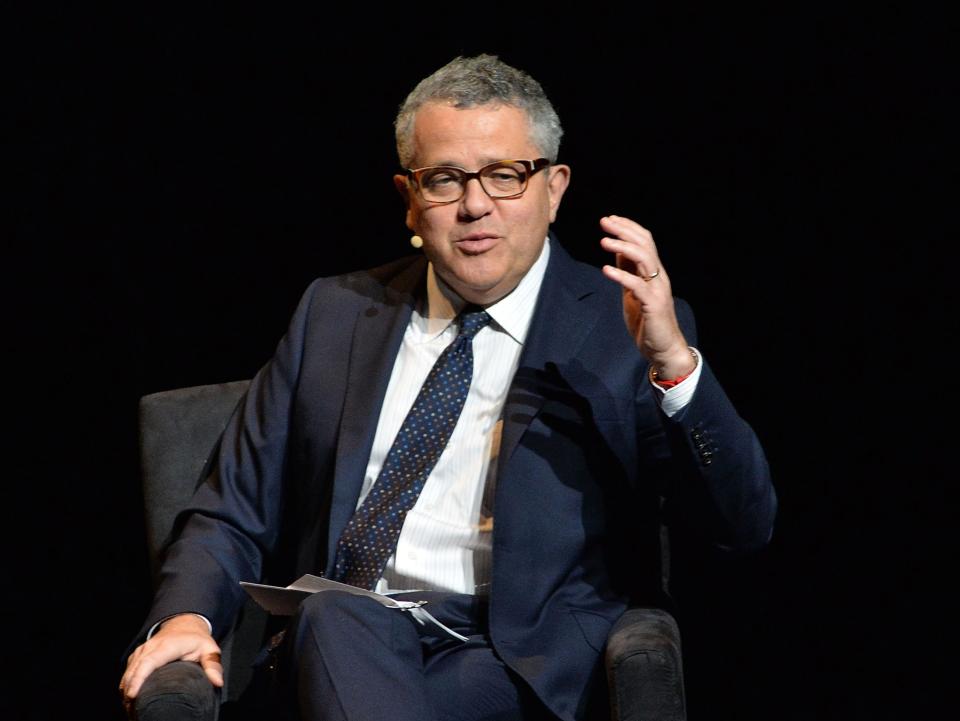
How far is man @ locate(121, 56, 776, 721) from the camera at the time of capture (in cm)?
220

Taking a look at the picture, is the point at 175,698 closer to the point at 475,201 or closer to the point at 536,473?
the point at 536,473

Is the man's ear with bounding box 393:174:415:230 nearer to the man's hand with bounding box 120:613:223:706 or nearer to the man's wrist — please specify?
the man's wrist

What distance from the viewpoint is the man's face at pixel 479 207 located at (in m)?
2.45

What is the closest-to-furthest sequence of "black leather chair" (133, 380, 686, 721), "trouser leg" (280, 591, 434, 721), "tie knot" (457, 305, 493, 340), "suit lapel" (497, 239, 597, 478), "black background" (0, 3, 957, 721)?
"trouser leg" (280, 591, 434, 721)
"suit lapel" (497, 239, 597, 478)
"tie knot" (457, 305, 493, 340)
"black leather chair" (133, 380, 686, 721)
"black background" (0, 3, 957, 721)

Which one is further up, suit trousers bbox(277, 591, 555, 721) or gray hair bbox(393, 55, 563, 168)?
gray hair bbox(393, 55, 563, 168)

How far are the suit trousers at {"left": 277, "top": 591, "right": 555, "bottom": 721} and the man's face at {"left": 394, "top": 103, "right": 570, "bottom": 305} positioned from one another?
2.02ft

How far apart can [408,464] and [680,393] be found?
0.56 metres

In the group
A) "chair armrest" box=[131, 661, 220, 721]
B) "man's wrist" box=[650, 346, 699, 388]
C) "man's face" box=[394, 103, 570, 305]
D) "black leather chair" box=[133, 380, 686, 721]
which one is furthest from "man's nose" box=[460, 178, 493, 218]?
"chair armrest" box=[131, 661, 220, 721]

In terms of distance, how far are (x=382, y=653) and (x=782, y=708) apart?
4.49 feet

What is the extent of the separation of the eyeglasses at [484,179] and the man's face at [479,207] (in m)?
0.01

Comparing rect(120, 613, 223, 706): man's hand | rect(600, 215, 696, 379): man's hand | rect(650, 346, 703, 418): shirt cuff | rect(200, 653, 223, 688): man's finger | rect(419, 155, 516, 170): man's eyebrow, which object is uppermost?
rect(419, 155, 516, 170): man's eyebrow

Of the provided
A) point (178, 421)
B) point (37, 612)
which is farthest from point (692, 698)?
point (37, 612)

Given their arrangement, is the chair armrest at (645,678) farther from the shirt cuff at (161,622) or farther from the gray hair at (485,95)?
the gray hair at (485,95)

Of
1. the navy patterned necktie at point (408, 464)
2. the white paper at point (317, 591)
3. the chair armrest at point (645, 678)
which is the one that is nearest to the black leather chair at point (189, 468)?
the chair armrest at point (645, 678)
